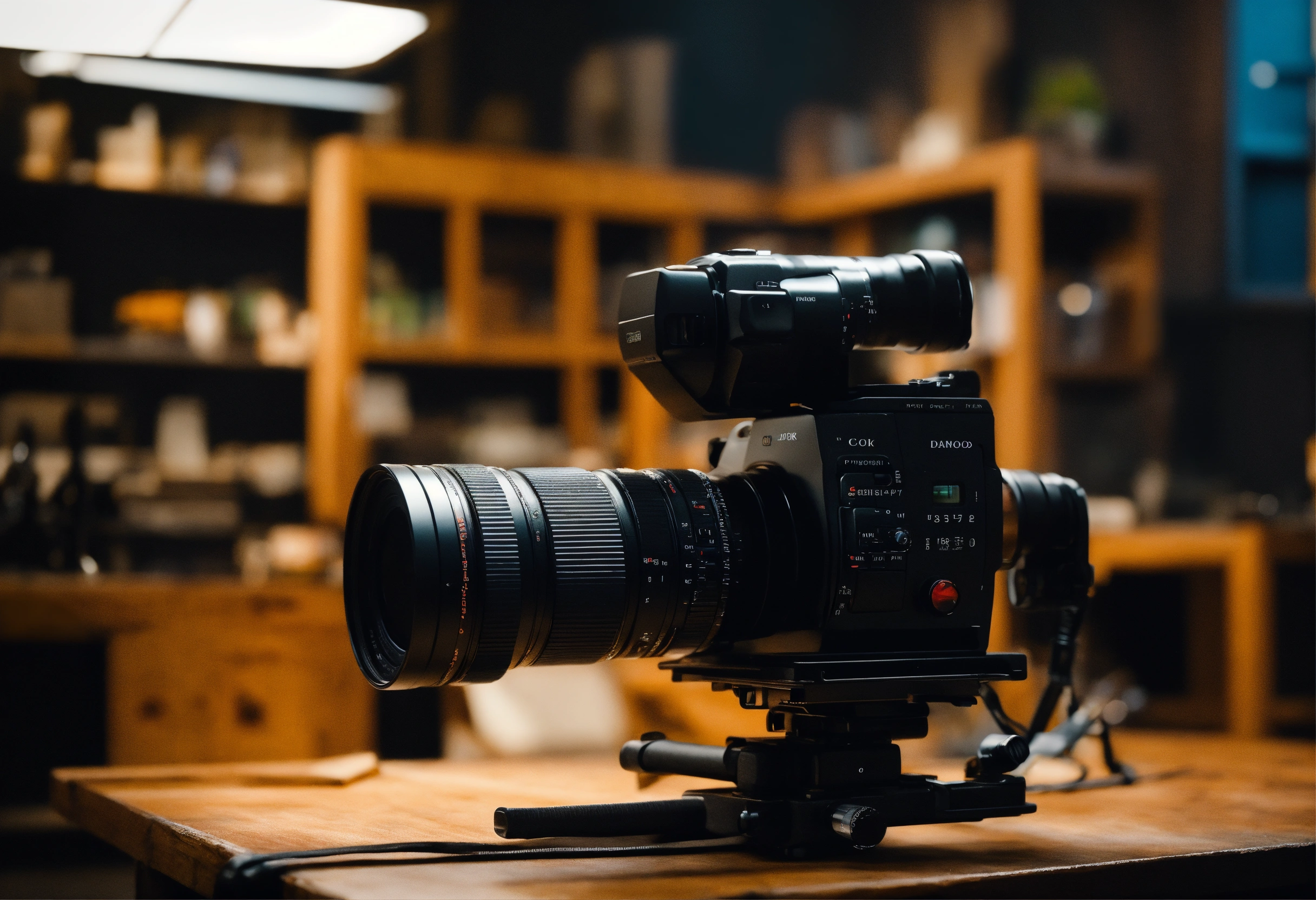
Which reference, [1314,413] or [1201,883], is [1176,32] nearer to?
[1314,413]

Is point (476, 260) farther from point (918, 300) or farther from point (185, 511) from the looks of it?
point (918, 300)

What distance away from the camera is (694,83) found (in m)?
3.96

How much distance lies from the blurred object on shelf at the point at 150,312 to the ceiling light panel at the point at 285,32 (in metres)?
0.53

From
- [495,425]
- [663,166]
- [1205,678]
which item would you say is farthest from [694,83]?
[1205,678]

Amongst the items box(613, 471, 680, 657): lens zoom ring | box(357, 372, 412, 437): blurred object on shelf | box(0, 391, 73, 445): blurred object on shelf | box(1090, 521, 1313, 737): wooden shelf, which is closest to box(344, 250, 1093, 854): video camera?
box(613, 471, 680, 657): lens zoom ring

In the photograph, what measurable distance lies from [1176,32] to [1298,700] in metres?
1.68

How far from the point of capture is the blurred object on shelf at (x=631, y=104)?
3639 millimetres

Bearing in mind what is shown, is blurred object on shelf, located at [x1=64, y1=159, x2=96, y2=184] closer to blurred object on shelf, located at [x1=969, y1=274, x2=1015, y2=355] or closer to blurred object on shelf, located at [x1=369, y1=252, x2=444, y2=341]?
blurred object on shelf, located at [x1=369, y1=252, x2=444, y2=341]

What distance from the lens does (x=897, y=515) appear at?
3.55 ft

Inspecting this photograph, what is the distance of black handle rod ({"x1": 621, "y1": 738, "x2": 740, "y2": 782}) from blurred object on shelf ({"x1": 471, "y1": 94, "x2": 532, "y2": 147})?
2.57m

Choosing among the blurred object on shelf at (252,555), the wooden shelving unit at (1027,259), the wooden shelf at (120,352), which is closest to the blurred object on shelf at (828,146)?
the wooden shelving unit at (1027,259)

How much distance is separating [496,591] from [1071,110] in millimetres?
2687

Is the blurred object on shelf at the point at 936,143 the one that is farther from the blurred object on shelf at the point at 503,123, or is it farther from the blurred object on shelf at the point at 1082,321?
the blurred object on shelf at the point at 503,123

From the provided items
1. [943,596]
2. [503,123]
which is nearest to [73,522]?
[503,123]
